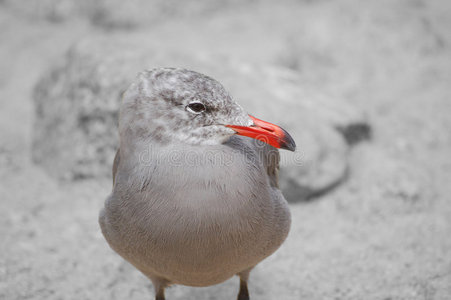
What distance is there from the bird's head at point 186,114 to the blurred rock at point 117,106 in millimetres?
1927

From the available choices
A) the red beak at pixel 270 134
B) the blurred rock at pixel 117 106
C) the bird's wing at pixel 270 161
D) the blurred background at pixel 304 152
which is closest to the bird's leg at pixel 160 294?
the blurred background at pixel 304 152

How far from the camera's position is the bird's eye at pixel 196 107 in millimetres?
2188

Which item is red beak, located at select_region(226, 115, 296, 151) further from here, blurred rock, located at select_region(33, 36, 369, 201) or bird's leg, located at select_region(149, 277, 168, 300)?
blurred rock, located at select_region(33, 36, 369, 201)

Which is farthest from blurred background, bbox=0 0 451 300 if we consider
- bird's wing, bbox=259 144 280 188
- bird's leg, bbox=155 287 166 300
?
bird's wing, bbox=259 144 280 188

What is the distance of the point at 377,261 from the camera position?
358cm

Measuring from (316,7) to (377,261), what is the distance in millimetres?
5056

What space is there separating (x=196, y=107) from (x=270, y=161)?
87 cm

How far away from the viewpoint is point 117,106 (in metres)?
4.28

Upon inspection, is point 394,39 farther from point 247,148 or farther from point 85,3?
point 85,3

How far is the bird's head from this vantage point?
7.16 ft

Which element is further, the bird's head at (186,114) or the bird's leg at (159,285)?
the bird's leg at (159,285)

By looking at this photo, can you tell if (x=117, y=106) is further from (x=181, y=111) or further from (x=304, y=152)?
(x=181, y=111)

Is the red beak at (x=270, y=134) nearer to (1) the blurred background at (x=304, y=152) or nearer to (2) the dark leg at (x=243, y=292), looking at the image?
(2) the dark leg at (x=243, y=292)

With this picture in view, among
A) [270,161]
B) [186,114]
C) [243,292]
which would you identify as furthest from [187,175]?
[243,292]
